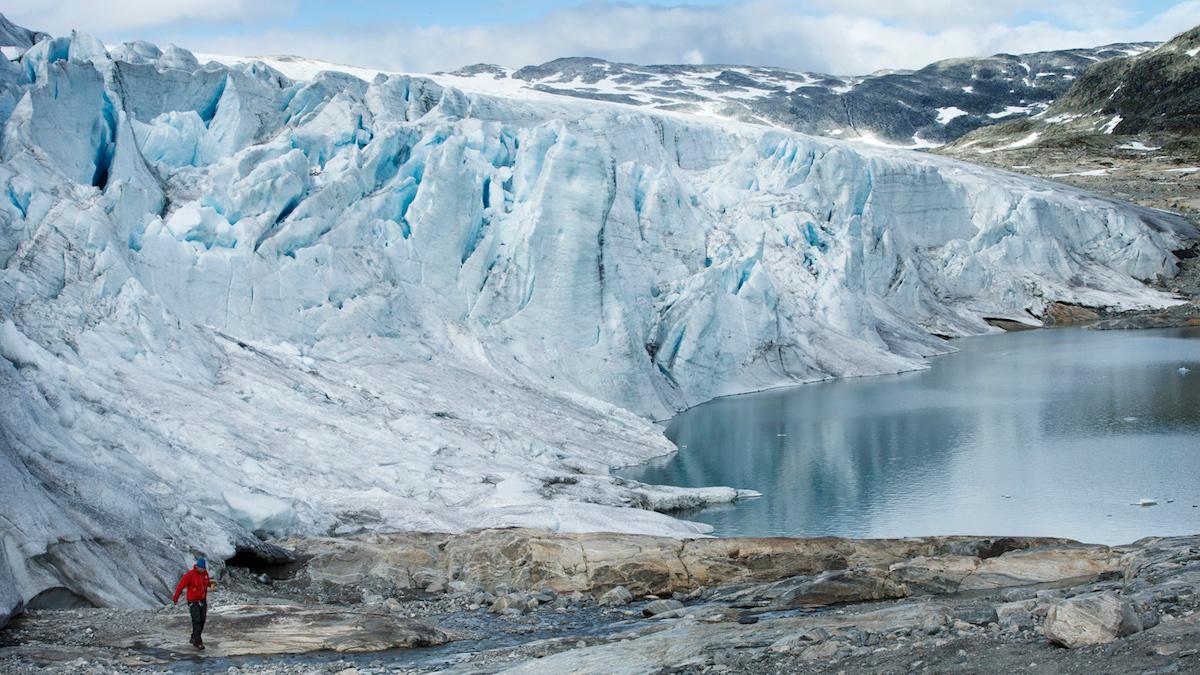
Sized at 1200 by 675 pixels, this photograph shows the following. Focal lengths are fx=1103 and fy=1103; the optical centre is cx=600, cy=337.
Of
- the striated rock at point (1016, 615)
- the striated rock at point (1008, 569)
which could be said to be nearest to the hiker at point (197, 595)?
the striated rock at point (1016, 615)

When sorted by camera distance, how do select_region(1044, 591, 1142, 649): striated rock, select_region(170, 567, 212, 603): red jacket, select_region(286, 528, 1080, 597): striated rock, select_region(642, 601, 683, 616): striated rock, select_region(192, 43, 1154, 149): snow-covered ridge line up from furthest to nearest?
select_region(192, 43, 1154, 149): snow-covered ridge < select_region(286, 528, 1080, 597): striated rock < select_region(642, 601, 683, 616): striated rock < select_region(170, 567, 212, 603): red jacket < select_region(1044, 591, 1142, 649): striated rock

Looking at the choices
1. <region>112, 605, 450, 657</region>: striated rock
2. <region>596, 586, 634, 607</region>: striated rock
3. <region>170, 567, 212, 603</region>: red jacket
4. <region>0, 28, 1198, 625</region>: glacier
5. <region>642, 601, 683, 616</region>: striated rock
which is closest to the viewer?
<region>170, 567, 212, 603</region>: red jacket

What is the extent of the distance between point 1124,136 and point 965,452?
52164mm

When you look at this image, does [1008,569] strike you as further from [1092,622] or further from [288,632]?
[288,632]

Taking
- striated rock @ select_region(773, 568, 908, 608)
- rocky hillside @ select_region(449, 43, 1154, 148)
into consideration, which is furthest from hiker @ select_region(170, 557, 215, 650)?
rocky hillside @ select_region(449, 43, 1154, 148)

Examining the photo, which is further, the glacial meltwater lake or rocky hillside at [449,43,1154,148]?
rocky hillside at [449,43,1154,148]

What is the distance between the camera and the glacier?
38.9 feet

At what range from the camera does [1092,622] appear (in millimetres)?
6227

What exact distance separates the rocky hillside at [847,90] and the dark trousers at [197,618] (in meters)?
85.3

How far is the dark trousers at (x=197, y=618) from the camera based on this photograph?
758 centimetres

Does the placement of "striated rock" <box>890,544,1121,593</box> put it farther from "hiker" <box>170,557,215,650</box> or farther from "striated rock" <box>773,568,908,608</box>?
"hiker" <box>170,557,215,650</box>

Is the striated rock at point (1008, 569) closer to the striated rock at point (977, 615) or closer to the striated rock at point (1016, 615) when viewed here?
the striated rock at point (977, 615)

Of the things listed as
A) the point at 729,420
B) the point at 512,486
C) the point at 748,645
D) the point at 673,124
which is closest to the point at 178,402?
the point at 512,486

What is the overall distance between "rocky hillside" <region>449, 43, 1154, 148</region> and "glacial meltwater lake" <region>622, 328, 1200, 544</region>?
214ft
